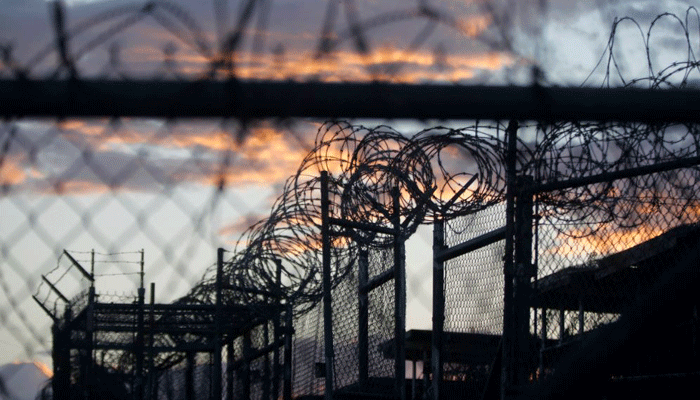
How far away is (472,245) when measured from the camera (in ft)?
23.0

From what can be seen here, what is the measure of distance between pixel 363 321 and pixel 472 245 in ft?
4.26

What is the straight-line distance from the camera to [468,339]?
28.0 feet

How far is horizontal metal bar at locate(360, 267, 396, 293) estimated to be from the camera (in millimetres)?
7871

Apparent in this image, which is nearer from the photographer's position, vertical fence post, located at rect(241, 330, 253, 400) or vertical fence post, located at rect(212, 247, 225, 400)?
vertical fence post, located at rect(212, 247, 225, 400)

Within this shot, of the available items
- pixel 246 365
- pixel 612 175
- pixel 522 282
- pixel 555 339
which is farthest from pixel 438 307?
pixel 246 365

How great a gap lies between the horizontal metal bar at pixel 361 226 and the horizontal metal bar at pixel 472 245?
440 mm

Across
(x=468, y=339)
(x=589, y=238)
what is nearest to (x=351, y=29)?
(x=589, y=238)

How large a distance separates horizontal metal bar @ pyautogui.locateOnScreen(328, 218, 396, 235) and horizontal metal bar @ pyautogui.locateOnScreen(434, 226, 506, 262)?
440 mm

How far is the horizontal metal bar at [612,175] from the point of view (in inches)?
220

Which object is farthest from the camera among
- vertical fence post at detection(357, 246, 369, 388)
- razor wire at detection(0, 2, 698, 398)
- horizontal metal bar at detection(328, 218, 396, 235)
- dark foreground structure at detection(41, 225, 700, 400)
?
vertical fence post at detection(357, 246, 369, 388)

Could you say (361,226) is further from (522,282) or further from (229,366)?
(229,366)

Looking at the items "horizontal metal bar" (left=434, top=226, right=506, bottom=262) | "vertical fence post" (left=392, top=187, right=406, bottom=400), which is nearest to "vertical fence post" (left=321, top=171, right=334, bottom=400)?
"vertical fence post" (left=392, top=187, right=406, bottom=400)

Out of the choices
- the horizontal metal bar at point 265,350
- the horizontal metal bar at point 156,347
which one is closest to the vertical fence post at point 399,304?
the horizontal metal bar at point 265,350

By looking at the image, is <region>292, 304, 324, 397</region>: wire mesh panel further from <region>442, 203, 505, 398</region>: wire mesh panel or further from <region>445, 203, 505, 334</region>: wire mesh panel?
<region>445, 203, 505, 334</region>: wire mesh panel
